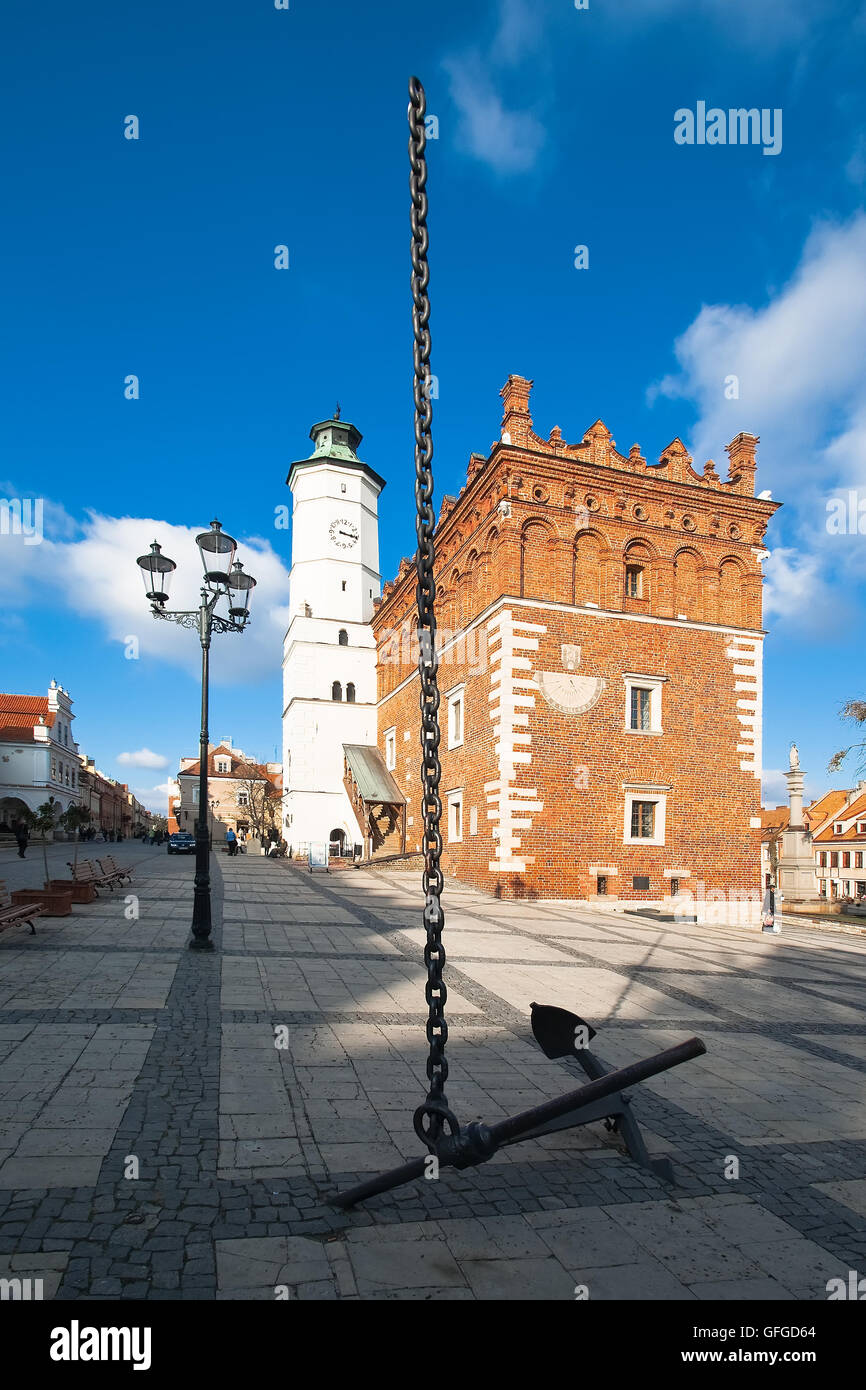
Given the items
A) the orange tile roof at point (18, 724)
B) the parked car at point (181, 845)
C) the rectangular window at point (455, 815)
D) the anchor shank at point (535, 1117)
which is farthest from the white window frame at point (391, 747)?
the orange tile roof at point (18, 724)

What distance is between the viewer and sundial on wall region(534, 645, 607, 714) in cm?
1944

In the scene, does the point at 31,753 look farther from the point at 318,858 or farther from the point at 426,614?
the point at 426,614

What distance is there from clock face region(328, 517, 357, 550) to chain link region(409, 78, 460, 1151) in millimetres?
35875

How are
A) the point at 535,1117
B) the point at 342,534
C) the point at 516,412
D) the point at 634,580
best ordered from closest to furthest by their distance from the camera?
the point at 535,1117
the point at 516,412
the point at 634,580
the point at 342,534

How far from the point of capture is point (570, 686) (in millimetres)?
19734

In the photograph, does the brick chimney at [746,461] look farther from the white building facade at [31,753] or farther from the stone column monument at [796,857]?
the white building facade at [31,753]

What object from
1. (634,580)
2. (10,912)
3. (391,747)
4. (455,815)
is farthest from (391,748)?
(10,912)

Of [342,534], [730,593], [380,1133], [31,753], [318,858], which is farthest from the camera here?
[31,753]

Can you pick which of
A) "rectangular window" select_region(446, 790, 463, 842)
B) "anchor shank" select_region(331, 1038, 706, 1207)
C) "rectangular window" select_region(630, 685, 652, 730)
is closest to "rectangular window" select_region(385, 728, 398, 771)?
"rectangular window" select_region(446, 790, 463, 842)

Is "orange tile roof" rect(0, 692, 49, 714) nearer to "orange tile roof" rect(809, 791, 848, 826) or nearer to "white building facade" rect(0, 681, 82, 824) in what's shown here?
"white building facade" rect(0, 681, 82, 824)

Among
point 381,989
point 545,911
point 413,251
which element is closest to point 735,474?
point 545,911

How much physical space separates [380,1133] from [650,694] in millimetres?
17556
